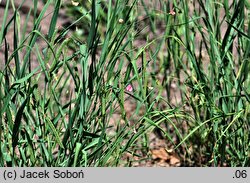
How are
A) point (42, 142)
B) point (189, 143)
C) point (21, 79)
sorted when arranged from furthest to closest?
point (189, 143), point (42, 142), point (21, 79)

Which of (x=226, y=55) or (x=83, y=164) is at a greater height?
(x=226, y=55)

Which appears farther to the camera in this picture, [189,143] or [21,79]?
[189,143]

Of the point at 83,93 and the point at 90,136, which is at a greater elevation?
the point at 83,93

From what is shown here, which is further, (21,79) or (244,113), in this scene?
(244,113)

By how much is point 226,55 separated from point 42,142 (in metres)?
0.67

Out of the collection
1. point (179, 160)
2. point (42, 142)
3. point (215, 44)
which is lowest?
point (179, 160)

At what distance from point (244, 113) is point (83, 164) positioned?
0.54 metres

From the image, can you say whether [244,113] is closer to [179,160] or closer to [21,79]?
[179,160]

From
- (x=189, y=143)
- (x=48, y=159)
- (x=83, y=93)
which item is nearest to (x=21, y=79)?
(x=83, y=93)

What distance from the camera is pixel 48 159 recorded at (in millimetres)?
1848

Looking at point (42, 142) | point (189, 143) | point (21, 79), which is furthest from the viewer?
point (189, 143)

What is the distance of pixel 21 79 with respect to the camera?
169cm

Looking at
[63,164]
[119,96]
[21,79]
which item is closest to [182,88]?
[119,96]

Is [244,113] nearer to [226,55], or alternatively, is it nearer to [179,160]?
[226,55]
